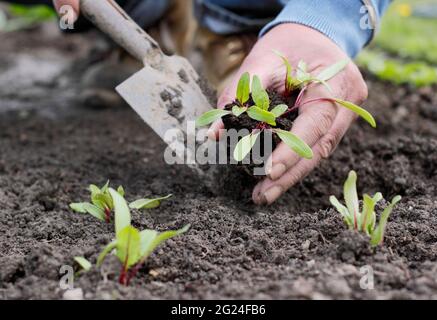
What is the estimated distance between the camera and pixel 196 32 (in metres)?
3.58

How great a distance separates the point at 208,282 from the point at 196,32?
→ 2407mm

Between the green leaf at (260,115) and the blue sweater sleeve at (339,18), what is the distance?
60cm

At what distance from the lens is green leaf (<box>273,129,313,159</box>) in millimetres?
1686

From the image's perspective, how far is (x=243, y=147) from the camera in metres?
1.71

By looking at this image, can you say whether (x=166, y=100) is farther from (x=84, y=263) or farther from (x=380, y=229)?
(x=380, y=229)

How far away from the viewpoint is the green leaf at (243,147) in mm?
1703

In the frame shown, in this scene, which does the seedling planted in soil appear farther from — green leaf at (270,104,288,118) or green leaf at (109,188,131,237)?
green leaf at (109,188,131,237)

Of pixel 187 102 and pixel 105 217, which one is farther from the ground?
pixel 187 102

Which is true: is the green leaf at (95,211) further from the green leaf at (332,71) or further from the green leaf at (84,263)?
the green leaf at (332,71)

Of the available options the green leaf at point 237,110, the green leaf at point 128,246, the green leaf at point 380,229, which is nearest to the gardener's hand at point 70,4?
the green leaf at point 237,110

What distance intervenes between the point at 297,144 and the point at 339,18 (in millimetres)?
771

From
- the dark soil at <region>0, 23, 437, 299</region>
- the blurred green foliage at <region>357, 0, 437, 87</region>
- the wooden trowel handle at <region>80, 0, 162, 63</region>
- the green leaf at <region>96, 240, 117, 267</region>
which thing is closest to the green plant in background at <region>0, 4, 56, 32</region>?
the dark soil at <region>0, 23, 437, 299</region>
